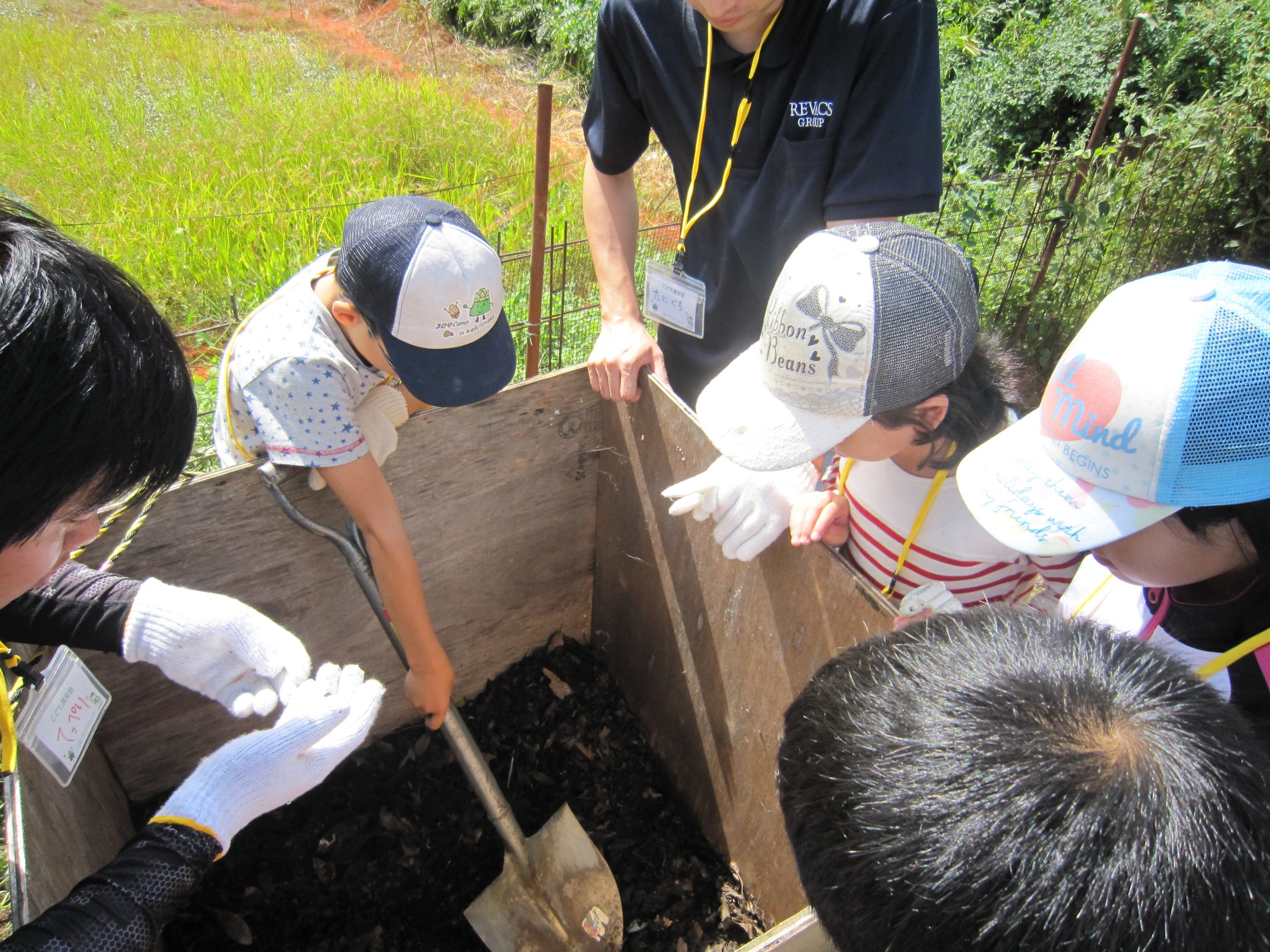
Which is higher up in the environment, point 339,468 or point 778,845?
point 339,468

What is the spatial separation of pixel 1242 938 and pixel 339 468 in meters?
1.33

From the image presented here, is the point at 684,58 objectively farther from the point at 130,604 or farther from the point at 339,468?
the point at 130,604

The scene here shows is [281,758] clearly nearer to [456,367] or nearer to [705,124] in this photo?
[456,367]

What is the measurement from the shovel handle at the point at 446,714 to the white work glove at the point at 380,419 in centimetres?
7

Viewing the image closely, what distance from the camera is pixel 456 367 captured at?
150 cm

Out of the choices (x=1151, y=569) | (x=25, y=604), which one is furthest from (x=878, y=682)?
(x=25, y=604)

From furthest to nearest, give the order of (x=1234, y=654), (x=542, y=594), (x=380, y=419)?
(x=542, y=594)
(x=380, y=419)
(x=1234, y=654)

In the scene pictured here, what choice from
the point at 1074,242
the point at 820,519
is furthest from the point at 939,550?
the point at 1074,242

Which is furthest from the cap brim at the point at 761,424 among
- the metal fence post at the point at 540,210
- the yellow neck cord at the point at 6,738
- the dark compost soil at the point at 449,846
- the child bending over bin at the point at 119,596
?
the metal fence post at the point at 540,210

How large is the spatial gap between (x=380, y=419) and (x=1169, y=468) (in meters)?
1.29

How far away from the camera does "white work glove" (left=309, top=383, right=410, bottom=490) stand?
159 cm

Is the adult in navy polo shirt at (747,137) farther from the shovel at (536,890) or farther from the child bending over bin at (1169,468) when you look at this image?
the shovel at (536,890)

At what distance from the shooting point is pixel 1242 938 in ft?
2.13

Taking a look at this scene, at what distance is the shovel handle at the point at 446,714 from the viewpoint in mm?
1559
